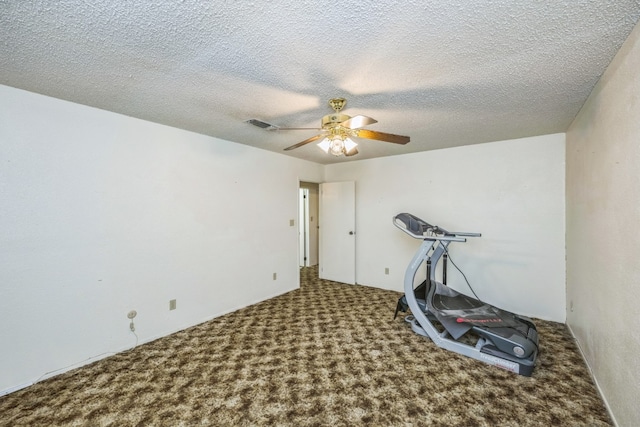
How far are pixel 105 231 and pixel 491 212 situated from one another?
4506 mm

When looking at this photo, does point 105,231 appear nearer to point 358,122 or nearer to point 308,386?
point 308,386

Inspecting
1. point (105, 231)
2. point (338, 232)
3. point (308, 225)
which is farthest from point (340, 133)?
point (308, 225)

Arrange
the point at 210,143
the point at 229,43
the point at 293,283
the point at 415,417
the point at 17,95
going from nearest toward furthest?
the point at 229,43, the point at 415,417, the point at 17,95, the point at 210,143, the point at 293,283

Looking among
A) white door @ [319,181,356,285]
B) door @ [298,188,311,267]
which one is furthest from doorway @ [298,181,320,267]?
white door @ [319,181,356,285]

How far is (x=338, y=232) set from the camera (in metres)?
4.93

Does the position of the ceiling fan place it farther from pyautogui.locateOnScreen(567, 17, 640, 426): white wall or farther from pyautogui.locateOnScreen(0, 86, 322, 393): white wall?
pyautogui.locateOnScreen(0, 86, 322, 393): white wall

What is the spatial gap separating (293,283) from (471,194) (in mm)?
3099

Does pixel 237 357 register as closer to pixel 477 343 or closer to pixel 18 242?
pixel 18 242

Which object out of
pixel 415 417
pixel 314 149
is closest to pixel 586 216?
pixel 415 417

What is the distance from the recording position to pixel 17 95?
199cm

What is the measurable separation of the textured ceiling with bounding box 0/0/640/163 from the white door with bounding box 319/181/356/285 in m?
2.44

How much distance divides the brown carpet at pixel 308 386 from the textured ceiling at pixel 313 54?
7.43 feet

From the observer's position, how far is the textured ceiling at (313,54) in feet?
3.89

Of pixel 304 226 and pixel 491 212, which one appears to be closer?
pixel 491 212
